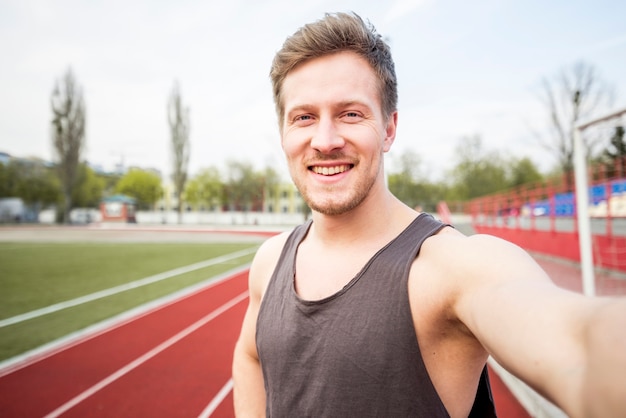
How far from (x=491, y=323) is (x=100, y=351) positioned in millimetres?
6272

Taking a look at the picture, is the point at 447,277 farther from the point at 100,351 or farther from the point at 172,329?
the point at 172,329

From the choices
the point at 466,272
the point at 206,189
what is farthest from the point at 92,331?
the point at 206,189

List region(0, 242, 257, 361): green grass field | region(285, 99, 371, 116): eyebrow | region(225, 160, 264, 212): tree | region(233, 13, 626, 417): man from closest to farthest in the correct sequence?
→ 1. region(233, 13, 626, 417): man
2. region(285, 99, 371, 116): eyebrow
3. region(0, 242, 257, 361): green grass field
4. region(225, 160, 264, 212): tree

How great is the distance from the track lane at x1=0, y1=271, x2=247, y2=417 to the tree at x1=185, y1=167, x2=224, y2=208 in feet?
152

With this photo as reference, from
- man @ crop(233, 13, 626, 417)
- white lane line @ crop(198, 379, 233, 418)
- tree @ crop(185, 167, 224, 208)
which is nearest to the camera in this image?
man @ crop(233, 13, 626, 417)

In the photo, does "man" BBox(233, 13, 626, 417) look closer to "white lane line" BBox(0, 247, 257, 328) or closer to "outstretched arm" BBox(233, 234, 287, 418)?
"outstretched arm" BBox(233, 234, 287, 418)

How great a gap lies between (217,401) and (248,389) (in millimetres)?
3086

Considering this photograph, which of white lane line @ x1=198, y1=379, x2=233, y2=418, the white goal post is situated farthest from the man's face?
the white goal post

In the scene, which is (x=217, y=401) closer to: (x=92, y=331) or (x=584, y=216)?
(x=92, y=331)

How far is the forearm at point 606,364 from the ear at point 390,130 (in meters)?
0.89

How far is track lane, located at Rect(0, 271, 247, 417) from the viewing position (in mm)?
4250

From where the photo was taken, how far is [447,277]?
1.02 m

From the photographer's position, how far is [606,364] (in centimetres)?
57

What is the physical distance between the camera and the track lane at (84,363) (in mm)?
4250
